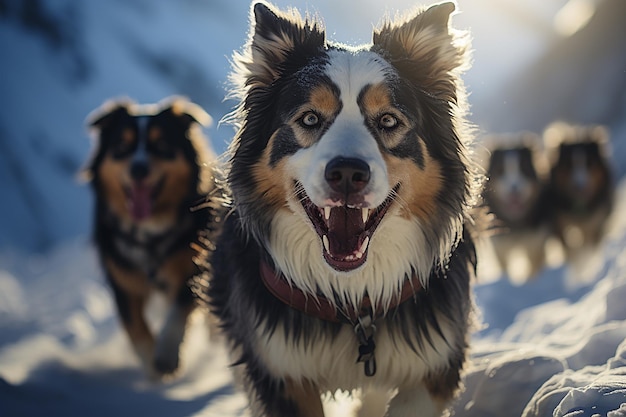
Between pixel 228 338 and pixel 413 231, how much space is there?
1057 mm

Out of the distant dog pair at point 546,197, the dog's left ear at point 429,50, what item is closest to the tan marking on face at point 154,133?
the dog's left ear at point 429,50

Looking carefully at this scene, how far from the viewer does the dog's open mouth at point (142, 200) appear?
5234 millimetres

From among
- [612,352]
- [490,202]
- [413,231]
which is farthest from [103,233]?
[490,202]

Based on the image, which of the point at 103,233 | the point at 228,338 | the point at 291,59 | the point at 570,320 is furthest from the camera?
the point at 103,233

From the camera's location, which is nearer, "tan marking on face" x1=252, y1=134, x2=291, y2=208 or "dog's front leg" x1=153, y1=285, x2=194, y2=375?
"tan marking on face" x1=252, y1=134, x2=291, y2=208

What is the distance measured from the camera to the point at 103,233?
5496 millimetres

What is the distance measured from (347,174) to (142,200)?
3186mm

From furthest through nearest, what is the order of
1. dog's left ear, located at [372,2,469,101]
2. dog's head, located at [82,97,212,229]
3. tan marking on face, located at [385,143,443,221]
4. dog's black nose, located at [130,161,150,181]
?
dog's head, located at [82,97,212,229] < dog's black nose, located at [130,161,150,181] < dog's left ear, located at [372,2,469,101] < tan marking on face, located at [385,143,443,221]

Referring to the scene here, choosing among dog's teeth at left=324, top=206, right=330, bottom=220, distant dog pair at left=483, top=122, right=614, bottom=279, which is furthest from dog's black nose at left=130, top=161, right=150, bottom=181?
distant dog pair at left=483, top=122, right=614, bottom=279

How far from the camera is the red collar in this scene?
2.86 metres

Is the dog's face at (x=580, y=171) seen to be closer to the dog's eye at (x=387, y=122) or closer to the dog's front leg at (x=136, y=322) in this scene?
the dog's front leg at (x=136, y=322)

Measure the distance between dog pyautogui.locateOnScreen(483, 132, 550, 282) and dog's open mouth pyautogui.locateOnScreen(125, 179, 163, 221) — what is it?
5198mm

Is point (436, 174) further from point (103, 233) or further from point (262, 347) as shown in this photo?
point (103, 233)

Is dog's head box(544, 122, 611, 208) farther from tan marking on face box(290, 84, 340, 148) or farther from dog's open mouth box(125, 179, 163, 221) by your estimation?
tan marking on face box(290, 84, 340, 148)
